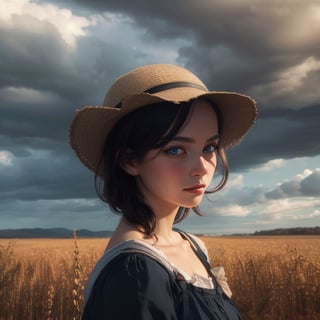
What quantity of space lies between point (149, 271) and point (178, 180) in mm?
372

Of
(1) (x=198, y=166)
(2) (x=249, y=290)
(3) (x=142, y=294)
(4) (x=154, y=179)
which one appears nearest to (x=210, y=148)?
(1) (x=198, y=166)

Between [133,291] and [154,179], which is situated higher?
[154,179]

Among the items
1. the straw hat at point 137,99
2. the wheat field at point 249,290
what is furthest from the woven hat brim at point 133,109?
the wheat field at point 249,290

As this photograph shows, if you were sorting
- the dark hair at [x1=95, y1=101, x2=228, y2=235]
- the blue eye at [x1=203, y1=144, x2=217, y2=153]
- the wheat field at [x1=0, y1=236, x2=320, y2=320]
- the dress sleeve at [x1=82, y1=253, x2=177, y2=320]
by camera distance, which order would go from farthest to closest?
the wheat field at [x1=0, y1=236, x2=320, y2=320], the blue eye at [x1=203, y1=144, x2=217, y2=153], the dark hair at [x1=95, y1=101, x2=228, y2=235], the dress sleeve at [x1=82, y1=253, x2=177, y2=320]

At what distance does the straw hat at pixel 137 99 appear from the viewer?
178cm

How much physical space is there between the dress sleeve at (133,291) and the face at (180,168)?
0.29 m

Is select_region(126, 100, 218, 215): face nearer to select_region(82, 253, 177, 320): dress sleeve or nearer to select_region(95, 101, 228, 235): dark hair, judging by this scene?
select_region(95, 101, 228, 235): dark hair

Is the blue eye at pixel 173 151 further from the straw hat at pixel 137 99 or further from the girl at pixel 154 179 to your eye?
the straw hat at pixel 137 99

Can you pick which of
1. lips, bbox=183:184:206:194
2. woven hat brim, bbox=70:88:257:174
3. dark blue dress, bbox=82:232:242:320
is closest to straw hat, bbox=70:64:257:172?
woven hat brim, bbox=70:88:257:174

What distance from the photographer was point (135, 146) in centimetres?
181

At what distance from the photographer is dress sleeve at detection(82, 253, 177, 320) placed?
4.76ft

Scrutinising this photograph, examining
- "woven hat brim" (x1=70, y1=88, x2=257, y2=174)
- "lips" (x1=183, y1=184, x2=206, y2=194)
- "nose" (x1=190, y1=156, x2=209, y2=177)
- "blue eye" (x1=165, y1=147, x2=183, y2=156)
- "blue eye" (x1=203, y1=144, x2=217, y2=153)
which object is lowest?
"lips" (x1=183, y1=184, x2=206, y2=194)

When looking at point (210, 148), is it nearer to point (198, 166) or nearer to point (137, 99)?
point (198, 166)

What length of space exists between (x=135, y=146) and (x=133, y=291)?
1.75 feet
